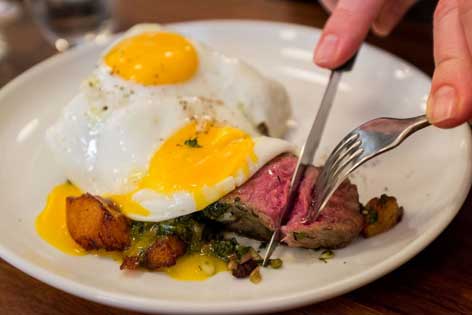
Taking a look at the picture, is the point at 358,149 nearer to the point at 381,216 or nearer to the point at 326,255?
the point at 381,216

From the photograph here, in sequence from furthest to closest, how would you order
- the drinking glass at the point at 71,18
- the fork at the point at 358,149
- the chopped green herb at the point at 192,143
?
the drinking glass at the point at 71,18
the chopped green herb at the point at 192,143
the fork at the point at 358,149

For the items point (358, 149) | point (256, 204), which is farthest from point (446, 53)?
point (256, 204)

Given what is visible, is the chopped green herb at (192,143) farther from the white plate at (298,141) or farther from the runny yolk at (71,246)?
the white plate at (298,141)

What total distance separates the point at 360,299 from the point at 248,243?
0.47m

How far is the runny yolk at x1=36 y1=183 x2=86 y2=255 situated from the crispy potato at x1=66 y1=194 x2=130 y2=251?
4 cm

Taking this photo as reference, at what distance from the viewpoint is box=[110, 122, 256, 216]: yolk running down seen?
2.13 meters

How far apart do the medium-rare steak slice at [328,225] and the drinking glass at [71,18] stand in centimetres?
233

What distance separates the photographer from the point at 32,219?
2252mm

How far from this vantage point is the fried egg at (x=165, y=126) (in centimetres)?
216

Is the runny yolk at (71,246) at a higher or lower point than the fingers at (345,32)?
lower

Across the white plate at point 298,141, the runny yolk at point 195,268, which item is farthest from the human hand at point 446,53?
the runny yolk at point 195,268

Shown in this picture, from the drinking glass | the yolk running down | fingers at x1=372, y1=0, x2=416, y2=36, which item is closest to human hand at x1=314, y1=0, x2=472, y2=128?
the yolk running down

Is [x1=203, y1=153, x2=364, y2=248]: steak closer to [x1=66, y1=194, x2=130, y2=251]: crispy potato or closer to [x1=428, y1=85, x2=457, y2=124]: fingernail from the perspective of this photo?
[x1=66, y1=194, x2=130, y2=251]: crispy potato

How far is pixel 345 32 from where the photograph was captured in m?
2.46
